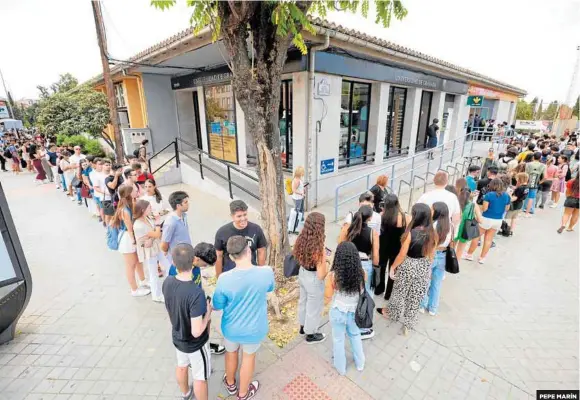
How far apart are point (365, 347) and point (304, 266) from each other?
1205mm

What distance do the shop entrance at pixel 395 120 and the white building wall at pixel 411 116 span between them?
0.13m

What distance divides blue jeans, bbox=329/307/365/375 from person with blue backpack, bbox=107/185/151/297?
2.65m

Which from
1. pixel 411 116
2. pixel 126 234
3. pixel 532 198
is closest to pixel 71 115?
pixel 126 234

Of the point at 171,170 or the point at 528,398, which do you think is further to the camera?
the point at 171,170

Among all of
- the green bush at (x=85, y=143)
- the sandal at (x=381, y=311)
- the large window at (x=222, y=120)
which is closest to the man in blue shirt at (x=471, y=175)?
the sandal at (x=381, y=311)

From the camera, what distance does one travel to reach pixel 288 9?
2.73 metres

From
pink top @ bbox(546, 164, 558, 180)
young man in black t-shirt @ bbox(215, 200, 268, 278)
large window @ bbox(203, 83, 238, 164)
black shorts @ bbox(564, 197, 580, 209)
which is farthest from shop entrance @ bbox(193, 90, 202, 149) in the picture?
black shorts @ bbox(564, 197, 580, 209)

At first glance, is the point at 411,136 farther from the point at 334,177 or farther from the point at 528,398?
the point at 528,398

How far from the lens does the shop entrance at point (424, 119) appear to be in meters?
11.6

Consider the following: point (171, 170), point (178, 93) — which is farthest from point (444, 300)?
point (178, 93)

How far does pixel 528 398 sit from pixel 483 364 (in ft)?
1.28

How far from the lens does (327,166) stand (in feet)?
23.4

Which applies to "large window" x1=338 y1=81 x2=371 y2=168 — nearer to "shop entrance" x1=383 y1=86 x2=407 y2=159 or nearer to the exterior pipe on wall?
"shop entrance" x1=383 y1=86 x2=407 y2=159

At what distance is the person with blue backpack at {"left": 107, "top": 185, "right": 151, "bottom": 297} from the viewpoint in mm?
3533
